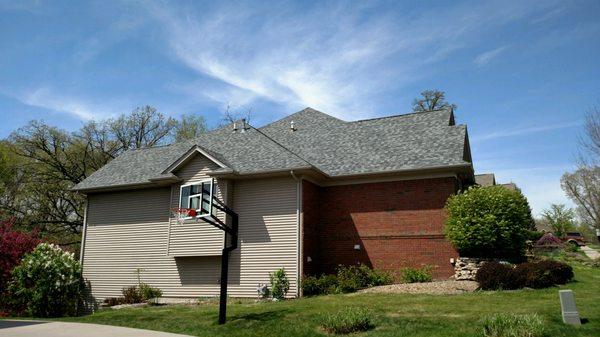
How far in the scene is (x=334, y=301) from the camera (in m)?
14.4

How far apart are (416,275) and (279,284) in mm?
5227

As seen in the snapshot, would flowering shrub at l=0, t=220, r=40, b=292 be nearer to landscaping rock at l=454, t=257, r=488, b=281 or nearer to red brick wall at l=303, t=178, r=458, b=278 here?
red brick wall at l=303, t=178, r=458, b=278

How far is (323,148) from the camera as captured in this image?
22.6 metres

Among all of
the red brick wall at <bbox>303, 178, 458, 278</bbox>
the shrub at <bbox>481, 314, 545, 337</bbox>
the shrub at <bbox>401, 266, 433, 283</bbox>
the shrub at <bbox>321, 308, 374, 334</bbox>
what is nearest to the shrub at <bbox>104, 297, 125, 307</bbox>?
the red brick wall at <bbox>303, 178, 458, 278</bbox>

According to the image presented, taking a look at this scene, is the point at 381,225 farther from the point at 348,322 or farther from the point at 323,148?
the point at 348,322

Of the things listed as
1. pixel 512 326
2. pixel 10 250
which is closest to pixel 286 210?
pixel 512 326

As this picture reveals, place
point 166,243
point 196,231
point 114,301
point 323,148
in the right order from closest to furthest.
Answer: point 196,231 < point 114,301 < point 166,243 < point 323,148

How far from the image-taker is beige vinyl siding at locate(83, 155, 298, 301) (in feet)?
61.2

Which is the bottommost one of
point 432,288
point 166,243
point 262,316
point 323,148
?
point 262,316

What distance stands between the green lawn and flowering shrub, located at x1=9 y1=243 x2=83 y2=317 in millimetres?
6676

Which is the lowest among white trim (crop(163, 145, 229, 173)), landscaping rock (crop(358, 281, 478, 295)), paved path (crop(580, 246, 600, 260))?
landscaping rock (crop(358, 281, 478, 295))

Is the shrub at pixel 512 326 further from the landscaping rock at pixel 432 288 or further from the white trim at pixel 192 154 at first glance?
the white trim at pixel 192 154

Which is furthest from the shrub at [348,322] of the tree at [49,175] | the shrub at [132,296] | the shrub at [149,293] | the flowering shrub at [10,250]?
the tree at [49,175]

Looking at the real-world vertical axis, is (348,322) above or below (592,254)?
below
